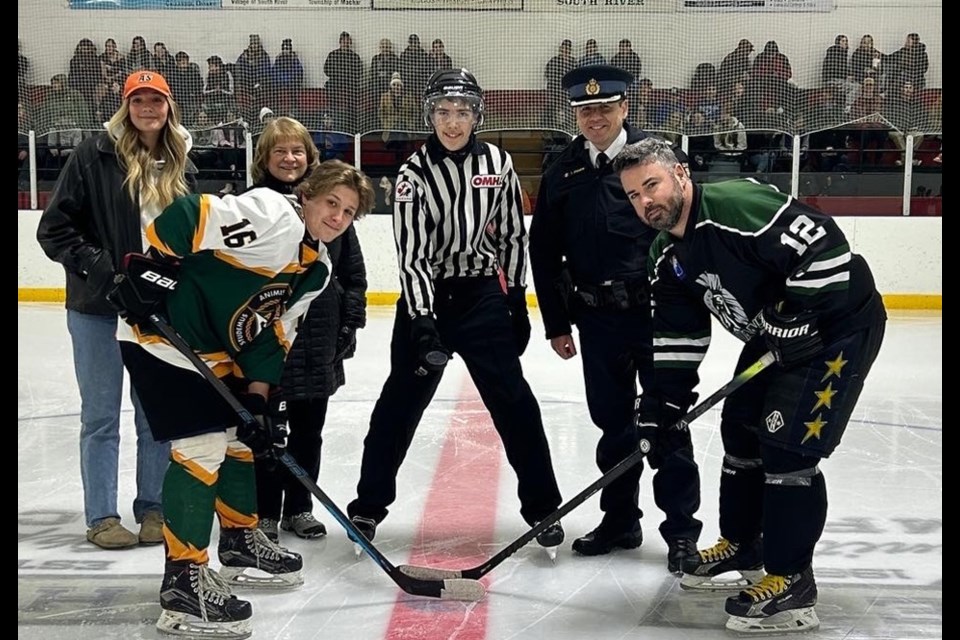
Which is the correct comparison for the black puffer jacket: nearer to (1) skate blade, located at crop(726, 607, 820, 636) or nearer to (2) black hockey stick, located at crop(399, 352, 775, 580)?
(2) black hockey stick, located at crop(399, 352, 775, 580)

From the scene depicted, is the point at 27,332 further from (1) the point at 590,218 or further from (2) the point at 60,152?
(1) the point at 590,218

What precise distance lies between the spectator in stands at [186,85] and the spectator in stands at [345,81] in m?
0.80

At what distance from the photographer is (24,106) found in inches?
269

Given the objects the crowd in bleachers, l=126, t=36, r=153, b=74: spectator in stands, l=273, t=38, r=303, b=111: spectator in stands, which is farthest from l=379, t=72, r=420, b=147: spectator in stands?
l=126, t=36, r=153, b=74: spectator in stands

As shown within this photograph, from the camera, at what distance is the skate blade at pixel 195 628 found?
214 cm

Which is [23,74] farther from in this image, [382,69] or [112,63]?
[382,69]

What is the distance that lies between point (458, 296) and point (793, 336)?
0.87m

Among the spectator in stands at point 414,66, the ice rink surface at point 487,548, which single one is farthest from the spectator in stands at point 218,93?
the ice rink surface at point 487,548

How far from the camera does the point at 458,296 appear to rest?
2.64 meters

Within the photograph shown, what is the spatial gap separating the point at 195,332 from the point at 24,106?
17.7ft

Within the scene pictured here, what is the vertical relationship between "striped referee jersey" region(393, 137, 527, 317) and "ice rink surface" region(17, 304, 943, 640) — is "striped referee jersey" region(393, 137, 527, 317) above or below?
above

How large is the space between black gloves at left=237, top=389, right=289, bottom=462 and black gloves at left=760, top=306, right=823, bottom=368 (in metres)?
1.02

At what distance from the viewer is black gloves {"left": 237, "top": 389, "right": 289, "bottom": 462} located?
2199mm
